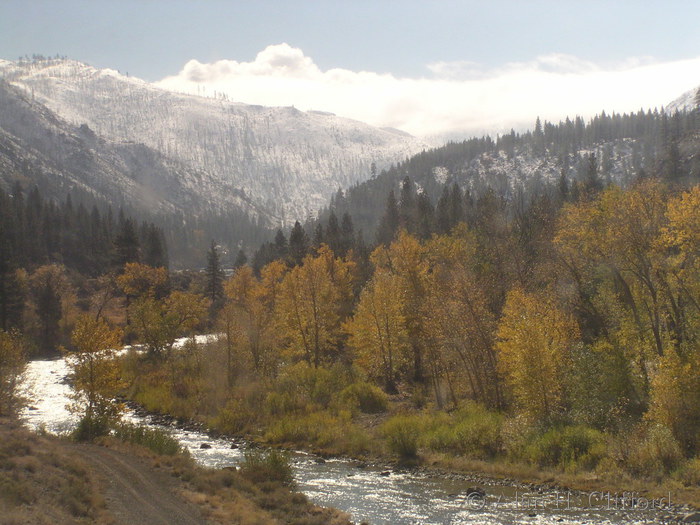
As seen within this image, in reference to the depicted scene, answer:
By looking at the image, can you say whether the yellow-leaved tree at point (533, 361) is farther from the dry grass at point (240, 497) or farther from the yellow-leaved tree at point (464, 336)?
the dry grass at point (240, 497)

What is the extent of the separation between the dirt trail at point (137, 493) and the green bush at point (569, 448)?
1840 centimetres

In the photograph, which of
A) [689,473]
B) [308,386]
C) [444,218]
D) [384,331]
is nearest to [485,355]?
[384,331]

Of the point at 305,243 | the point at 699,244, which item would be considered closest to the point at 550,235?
the point at 699,244

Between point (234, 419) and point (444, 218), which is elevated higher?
point (444, 218)

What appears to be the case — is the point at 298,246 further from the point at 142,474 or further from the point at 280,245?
the point at 142,474

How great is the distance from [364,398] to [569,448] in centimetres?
1826

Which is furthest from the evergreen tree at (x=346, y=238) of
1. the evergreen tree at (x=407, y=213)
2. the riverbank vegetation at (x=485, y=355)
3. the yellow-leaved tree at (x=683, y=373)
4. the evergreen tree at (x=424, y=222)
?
the yellow-leaved tree at (x=683, y=373)

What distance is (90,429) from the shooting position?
3145 centimetres

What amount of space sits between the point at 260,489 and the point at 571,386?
19914 millimetres

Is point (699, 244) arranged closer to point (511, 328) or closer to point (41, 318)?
point (511, 328)

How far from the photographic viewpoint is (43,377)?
2377 inches

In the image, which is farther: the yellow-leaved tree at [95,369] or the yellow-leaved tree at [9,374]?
the yellow-leaved tree at [9,374]

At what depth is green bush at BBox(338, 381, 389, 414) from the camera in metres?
44.2

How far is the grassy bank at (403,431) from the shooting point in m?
27.1
